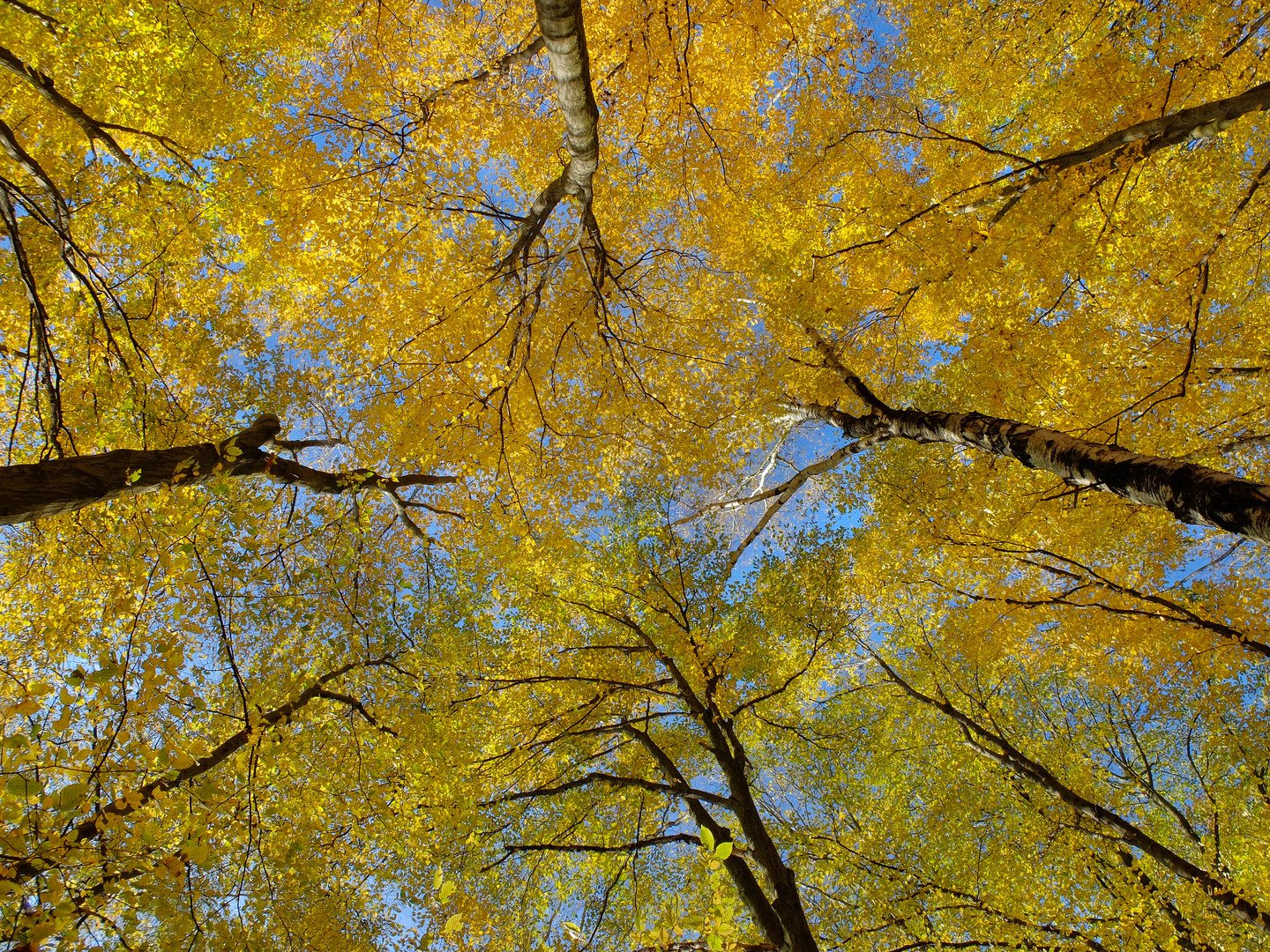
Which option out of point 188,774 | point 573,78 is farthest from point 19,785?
point 573,78

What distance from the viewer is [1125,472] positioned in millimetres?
3869

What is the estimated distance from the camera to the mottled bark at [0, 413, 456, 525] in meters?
3.78

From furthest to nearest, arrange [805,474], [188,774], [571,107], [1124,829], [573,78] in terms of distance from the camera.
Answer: [805,474] → [1124,829] → [188,774] → [571,107] → [573,78]

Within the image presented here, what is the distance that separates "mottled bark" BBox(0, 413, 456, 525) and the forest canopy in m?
0.07

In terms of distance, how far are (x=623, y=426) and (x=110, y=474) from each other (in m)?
5.46

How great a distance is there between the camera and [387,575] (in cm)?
886

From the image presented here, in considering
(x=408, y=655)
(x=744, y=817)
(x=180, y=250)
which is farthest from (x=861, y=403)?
(x=180, y=250)

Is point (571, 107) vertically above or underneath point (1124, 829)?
above

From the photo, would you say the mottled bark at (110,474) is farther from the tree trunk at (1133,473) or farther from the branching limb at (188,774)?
the tree trunk at (1133,473)

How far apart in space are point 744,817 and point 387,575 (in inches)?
251

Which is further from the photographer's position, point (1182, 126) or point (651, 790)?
point (651, 790)

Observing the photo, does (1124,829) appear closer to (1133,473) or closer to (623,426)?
(1133,473)

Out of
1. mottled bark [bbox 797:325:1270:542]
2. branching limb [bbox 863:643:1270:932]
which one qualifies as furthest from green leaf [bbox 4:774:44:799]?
branching limb [bbox 863:643:1270:932]

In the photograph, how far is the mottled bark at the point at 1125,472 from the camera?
10.4 feet
